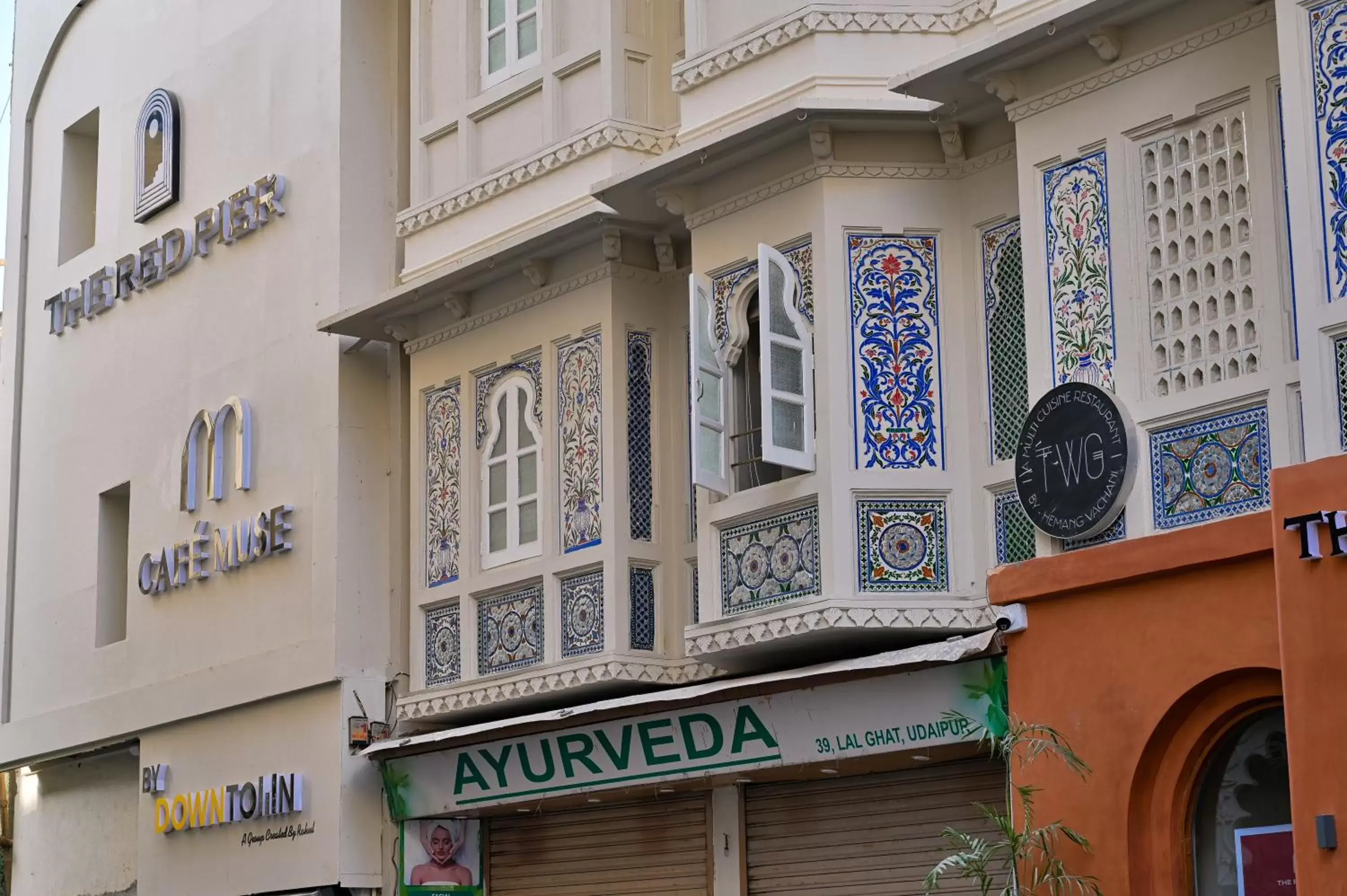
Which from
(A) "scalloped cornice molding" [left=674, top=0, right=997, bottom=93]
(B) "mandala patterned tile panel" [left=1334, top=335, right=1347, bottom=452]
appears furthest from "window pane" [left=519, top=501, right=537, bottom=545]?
(B) "mandala patterned tile panel" [left=1334, top=335, right=1347, bottom=452]

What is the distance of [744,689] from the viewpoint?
12391mm

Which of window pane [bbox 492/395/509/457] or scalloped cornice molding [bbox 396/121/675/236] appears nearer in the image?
scalloped cornice molding [bbox 396/121/675/236]

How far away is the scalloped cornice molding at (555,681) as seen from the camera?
1367cm

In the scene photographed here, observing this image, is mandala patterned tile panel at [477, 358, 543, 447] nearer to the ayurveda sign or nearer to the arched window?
the ayurveda sign

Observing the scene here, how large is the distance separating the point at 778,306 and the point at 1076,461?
93.6 inches

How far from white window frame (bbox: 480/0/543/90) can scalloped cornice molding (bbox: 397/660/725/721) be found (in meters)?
4.38

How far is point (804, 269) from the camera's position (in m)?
12.5

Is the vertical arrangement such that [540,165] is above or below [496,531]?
above

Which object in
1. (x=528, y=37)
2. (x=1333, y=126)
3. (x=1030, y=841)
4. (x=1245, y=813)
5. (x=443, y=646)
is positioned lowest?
(x=1030, y=841)

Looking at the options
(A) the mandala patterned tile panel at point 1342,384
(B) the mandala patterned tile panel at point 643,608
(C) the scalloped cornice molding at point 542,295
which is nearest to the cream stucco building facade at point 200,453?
(C) the scalloped cornice molding at point 542,295

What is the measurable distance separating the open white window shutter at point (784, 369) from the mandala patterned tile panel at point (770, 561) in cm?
40

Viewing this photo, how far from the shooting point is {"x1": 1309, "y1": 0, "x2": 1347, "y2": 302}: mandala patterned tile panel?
9.31m

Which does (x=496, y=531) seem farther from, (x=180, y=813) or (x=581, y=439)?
(x=180, y=813)

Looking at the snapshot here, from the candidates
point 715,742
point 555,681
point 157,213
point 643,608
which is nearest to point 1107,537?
point 715,742
